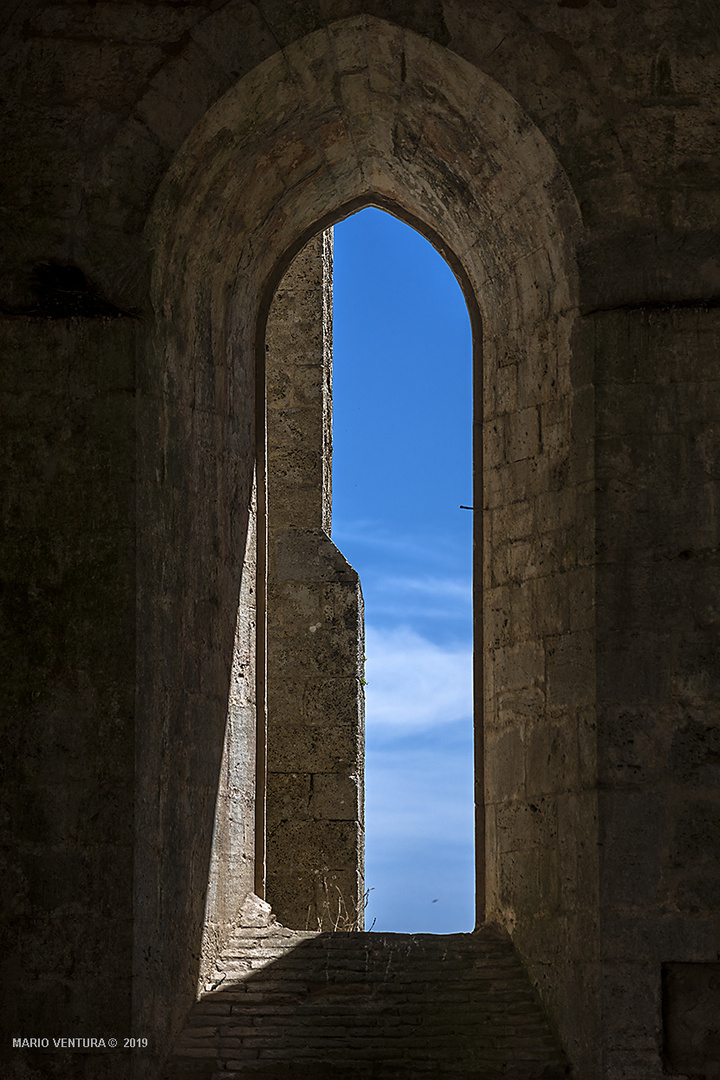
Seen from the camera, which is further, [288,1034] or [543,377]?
[543,377]

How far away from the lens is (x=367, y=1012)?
5.35 metres

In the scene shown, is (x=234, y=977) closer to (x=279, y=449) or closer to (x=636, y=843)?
(x=636, y=843)

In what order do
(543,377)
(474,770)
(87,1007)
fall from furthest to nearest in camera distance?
(474,770)
(543,377)
(87,1007)

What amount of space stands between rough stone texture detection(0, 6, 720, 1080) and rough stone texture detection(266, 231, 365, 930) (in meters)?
2.22

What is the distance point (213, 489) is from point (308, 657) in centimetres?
258

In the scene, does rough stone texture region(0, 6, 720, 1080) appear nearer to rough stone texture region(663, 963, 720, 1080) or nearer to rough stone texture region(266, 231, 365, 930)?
rough stone texture region(663, 963, 720, 1080)

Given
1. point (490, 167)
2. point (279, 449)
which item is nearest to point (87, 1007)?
point (490, 167)

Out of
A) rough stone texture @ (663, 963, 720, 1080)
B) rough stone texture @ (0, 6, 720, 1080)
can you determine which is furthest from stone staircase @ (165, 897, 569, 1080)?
rough stone texture @ (663, 963, 720, 1080)

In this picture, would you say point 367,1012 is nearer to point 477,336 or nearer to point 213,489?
point 213,489

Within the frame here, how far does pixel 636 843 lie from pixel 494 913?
46.6 inches

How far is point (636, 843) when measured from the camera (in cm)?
493

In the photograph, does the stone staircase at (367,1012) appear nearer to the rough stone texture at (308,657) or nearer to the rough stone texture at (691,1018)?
the rough stone texture at (691,1018)

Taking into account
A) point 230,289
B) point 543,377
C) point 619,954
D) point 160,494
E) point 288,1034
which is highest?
point 230,289

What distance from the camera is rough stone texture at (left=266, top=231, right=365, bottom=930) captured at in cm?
799
